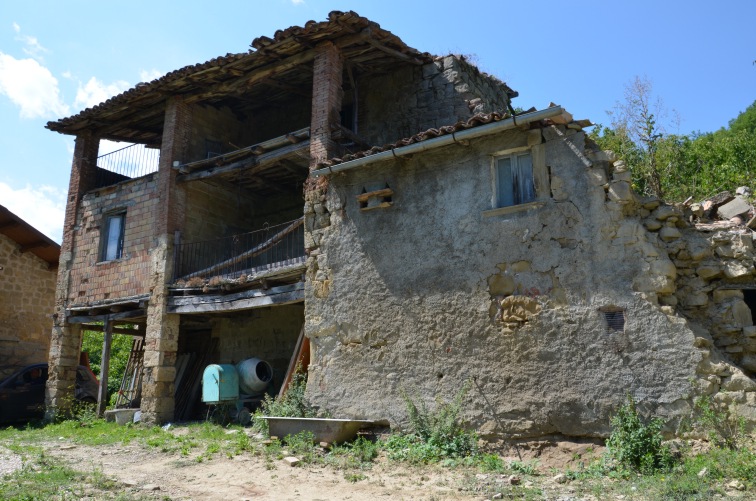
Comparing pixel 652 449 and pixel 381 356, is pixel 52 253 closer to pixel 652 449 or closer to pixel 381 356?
pixel 381 356

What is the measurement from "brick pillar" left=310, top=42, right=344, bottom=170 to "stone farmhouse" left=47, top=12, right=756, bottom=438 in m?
0.04

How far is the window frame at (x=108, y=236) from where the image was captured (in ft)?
48.2

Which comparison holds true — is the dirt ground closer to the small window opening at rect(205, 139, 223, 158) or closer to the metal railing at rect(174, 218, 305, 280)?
the metal railing at rect(174, 218, 305, 280)

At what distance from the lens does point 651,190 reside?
43.5ft

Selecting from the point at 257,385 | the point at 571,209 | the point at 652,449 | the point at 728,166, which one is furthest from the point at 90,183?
the point at 728,166

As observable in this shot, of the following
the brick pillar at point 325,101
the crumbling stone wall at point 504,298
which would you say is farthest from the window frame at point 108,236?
the crumbling stone wall at point 504,298

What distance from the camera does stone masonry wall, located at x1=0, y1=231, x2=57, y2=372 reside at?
17828mm

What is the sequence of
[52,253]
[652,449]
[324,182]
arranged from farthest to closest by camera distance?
[52,253] < [324,182] < [652,449]

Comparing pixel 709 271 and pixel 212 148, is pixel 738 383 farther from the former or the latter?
pixel 212 148

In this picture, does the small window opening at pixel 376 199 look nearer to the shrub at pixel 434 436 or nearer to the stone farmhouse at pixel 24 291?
the shrub at pixel 434 436

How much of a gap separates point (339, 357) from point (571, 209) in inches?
159

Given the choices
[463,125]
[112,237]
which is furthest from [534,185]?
[112,237]

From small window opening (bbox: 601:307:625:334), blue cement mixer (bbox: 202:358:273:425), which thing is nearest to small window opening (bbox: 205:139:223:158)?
blue cement mixer (bbox: 202:358:273:425)

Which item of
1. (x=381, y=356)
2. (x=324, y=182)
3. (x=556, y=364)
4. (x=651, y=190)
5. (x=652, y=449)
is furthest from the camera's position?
(x=651, y=190)
